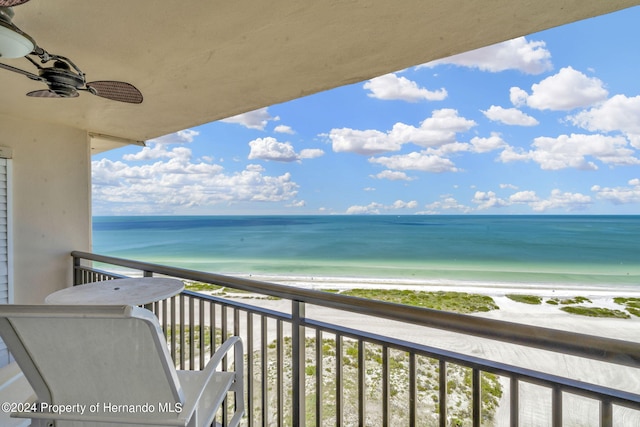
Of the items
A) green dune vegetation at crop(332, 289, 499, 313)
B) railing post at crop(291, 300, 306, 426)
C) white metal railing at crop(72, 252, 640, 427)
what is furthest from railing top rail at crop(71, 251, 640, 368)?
green dune vegetation at crop(332, 289, 499, 313)

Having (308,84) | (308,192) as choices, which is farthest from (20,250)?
(308,192)

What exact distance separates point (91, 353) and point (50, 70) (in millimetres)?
1515

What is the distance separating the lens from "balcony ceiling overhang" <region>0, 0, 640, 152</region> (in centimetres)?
143

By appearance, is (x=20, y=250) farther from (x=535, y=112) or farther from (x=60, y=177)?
(x=535, y=112)

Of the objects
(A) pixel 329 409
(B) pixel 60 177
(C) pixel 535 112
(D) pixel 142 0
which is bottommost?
(A) pixel 329 409

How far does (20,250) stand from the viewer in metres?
3.05

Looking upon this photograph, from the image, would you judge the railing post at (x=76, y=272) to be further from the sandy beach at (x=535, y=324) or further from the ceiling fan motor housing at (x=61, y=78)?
the sandy beach at (x=535, y=324)

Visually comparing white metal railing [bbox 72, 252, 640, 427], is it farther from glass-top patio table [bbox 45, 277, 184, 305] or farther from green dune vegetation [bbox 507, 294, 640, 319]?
green dune vegetation [bbox 507, 294, 640, 319]

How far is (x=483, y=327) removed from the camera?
3.10ft

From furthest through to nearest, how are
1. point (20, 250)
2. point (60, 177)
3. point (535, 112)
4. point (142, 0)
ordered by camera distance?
point (535, 112) → point (60, 177) → point (20, 250) → point (142, 0)

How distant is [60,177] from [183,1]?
9.90 ft

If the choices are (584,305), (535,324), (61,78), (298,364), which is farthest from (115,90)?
(584,305)

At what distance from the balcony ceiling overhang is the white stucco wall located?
76cm

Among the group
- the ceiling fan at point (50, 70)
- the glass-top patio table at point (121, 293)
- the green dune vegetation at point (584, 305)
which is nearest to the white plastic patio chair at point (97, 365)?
the glass-top patio table at point (121, 293)
